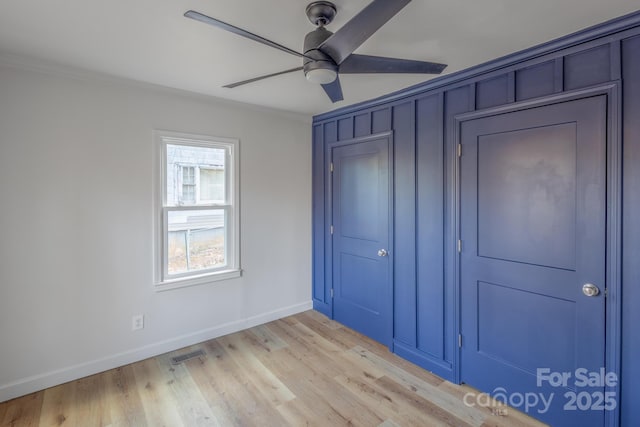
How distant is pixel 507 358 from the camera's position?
2.24 metres

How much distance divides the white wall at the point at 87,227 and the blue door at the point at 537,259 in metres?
2.25

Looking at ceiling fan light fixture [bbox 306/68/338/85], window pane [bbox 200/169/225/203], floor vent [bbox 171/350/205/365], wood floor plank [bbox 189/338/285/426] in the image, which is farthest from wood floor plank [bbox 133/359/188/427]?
ceiling fan light fixture [bbox 306/68/338/85]

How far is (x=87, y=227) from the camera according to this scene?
253 centimetres

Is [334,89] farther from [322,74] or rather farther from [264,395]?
[264,395]

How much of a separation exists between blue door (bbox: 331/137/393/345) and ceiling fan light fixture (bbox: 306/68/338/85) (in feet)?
4.81

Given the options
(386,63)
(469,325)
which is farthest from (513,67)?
(469,325)

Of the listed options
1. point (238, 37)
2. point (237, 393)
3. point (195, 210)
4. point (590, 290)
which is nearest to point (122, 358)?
point (237, 393)

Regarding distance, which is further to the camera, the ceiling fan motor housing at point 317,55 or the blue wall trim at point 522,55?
the blue wall trim at point 522,55

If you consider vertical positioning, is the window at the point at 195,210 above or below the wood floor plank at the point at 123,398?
above

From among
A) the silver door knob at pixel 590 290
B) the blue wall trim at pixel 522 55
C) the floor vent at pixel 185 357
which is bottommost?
the floor vent at pixel 185 357

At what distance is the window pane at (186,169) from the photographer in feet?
9.71

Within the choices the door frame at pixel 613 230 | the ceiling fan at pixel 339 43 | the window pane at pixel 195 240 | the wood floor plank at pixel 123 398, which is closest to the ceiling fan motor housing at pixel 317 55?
the ceiling fan at pixel 339 43

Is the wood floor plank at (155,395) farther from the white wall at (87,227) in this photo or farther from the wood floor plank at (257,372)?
the wood floor plank at (257,372)

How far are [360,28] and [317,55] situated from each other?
0.28 m
